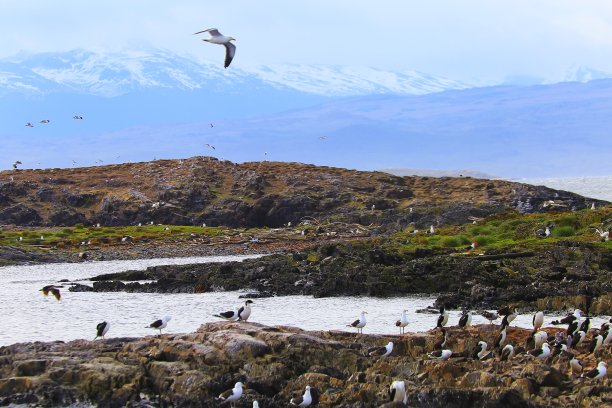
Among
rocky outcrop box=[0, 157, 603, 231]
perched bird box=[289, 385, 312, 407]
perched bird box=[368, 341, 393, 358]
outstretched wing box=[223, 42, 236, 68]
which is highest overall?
outstretched wing box=[223, 42, 236, 68]

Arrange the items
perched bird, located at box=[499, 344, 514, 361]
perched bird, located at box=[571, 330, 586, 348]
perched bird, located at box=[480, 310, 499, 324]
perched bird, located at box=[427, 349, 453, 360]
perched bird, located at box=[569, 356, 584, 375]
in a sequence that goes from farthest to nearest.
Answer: perched bird, located at box=[480, 310, 499, 324], perched bird, located at box=[571, 330, 586, 348], perched bird, located at box=[499, 344, 514, 361], perched bird, located at box=[427, 349, 453, 360], perched bird, located at box=[569, 356, 584, 375]

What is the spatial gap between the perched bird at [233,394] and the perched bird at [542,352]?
6.92 m

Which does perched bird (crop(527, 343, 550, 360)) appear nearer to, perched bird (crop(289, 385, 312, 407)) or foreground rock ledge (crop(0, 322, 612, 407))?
foreground rock ledge (crop(0, 322, 612, 407))

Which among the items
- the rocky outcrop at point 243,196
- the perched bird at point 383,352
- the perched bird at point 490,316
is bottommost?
the perched bird at point 490,316

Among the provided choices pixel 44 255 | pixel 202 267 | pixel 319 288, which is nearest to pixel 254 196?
pixel 44 255

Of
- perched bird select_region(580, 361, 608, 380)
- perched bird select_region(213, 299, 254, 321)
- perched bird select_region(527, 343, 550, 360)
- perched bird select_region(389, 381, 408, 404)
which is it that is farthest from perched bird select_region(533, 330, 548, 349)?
perched bird select_region(213, 299, 254, 321)

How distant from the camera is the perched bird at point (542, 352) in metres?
22.2

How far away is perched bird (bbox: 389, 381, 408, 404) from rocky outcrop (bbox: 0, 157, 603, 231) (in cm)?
6060

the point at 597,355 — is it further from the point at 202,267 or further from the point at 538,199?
the point at 538,199

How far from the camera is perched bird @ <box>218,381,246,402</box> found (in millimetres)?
19609

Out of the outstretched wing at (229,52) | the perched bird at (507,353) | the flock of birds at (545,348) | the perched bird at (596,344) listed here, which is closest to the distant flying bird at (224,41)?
the outstretched wing at (229,52)

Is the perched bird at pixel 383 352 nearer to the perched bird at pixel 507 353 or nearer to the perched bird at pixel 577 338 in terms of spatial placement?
the perched bird at pixel 507 353

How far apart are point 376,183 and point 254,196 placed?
42.7ft

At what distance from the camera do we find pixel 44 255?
64.6 m
